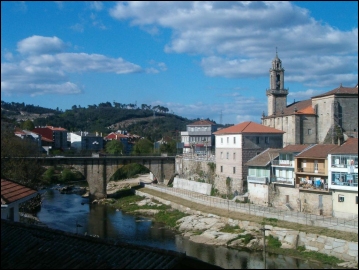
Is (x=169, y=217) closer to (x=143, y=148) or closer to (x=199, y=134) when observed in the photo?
(x=199, y=134)

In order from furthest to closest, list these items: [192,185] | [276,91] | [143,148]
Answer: [143,148], [276,91], [192,185]

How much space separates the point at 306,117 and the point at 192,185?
36.0 feet

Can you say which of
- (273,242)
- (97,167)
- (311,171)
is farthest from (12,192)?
(97,167)

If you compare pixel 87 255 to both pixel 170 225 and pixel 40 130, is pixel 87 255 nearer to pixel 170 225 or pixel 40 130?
pixel 170 225

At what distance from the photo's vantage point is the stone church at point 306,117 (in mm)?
26677

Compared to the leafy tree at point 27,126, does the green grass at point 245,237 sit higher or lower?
lower

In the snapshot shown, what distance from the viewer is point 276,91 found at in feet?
147

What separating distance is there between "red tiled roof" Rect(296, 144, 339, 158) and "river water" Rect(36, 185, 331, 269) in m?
6.95

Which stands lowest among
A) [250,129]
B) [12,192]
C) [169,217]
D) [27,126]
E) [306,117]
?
[169,217]

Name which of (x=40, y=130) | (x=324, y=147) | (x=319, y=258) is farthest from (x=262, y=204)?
(x=40, y=130)

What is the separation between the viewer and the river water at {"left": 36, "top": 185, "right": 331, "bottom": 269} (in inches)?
752

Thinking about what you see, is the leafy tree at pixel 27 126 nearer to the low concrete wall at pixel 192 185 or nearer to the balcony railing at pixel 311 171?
the low concrete wall at pixel 192 185

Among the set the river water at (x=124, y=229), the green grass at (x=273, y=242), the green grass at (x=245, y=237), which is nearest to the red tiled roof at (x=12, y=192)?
the river water at (x=124, y=229)

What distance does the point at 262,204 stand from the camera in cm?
2733
